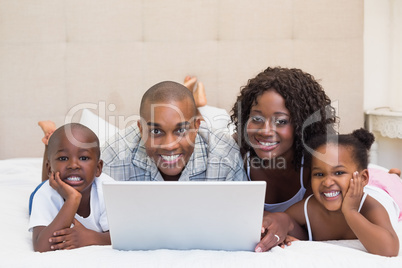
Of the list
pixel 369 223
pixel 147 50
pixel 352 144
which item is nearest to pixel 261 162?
pixel 352 144

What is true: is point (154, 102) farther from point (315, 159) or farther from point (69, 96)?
point (69, 96)

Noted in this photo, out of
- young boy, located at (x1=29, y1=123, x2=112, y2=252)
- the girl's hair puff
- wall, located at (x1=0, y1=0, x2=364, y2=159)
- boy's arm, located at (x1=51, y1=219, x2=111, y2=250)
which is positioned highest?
wall, located at (x1=0, y1=0, x2=364, y2=159)

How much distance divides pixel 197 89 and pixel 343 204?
128 cm

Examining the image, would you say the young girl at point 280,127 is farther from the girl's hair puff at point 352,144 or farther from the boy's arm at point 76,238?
the boy's arm at point 76,238

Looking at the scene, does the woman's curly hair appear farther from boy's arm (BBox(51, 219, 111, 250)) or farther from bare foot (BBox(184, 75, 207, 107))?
bare foot (BBox(184, 75, 207, 107))

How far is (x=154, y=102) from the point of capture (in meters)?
1.34

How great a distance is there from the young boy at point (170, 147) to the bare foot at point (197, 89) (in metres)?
0.66

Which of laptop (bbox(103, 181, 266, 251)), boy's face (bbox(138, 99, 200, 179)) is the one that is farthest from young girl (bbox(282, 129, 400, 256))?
boy's face (bbox(138, 99, 200, 179))

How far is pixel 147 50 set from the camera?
233 cm

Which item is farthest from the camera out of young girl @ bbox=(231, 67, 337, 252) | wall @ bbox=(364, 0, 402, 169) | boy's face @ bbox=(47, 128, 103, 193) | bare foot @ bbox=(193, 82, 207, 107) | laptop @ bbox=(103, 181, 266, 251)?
wall @ bbox=(364, 0, 402, 169)

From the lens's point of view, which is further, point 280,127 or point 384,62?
point 384,62

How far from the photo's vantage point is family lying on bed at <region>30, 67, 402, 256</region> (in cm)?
113

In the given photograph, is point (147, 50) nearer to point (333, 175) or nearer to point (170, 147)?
point (170, 147)

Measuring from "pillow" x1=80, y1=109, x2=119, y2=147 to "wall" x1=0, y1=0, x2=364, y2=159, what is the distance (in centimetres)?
15
